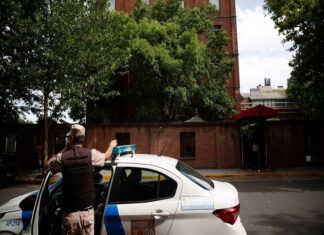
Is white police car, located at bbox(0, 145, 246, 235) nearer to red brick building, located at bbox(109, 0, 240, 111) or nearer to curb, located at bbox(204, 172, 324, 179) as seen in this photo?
curb, located at bbox(204, 172, 324, 179)

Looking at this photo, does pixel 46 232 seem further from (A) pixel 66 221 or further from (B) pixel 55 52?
(B) pixel 55 52

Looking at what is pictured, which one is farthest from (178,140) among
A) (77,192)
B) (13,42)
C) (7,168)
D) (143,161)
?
(77,192)

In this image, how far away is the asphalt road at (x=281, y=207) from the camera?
658cm

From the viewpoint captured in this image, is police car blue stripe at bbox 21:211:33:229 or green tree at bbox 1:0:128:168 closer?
police car blue stripe at bbox 21:211:33:229

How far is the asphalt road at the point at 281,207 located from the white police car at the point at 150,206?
2.99 metres

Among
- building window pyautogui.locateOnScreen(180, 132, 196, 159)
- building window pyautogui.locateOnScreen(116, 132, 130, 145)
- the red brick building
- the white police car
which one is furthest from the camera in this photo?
the red brick building

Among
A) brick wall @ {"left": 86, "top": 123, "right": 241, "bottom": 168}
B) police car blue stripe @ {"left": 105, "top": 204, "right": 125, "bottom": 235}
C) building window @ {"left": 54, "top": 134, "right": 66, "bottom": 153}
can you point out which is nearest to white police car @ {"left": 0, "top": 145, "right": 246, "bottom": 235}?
Answer: police car blue stripe @ {"left": 105, "top": 204, "right": 125, "bottom": 235}

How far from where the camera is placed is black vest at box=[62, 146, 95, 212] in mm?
3525

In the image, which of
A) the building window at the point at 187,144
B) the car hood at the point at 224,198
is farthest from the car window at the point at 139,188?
the building window at the point at 187,144

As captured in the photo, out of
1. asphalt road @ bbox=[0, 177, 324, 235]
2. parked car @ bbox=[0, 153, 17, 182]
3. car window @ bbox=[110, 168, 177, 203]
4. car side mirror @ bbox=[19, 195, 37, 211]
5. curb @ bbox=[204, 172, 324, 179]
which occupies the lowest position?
curb @ bbox=[204, 172, 324, 179]

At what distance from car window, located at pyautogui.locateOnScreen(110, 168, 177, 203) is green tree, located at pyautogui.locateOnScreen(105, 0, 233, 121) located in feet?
57.6

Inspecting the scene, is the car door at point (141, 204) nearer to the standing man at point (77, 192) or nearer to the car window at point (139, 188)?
the car window at point (139, 188)

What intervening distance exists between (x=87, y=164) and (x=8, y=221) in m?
1.49

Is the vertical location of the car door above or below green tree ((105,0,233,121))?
below
